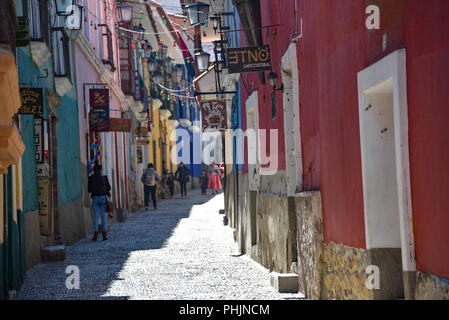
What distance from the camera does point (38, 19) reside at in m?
13.9

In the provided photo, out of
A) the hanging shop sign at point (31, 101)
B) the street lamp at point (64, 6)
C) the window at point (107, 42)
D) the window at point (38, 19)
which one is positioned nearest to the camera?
the hanging shop sign at point (31, 101)

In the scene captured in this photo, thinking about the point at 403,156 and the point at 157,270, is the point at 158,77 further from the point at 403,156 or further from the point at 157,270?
the point at 403,156

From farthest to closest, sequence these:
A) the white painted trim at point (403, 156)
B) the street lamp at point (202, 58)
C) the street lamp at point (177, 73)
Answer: the street lamp at point (177, 73) → the street lamp at point (202, 58) → the white painted trim at point (403, 156)

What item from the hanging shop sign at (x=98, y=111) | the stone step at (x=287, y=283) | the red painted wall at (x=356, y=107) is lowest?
the stone step at (x=287, y=283)

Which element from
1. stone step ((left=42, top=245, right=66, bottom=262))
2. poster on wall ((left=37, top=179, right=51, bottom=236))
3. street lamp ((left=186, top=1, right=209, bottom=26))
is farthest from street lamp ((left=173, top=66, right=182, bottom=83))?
stone step ((left=42, top=245, right=66, bottom=262))

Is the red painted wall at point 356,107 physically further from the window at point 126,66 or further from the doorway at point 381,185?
the window at point 126,66

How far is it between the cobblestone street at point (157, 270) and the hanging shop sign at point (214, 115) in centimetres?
333

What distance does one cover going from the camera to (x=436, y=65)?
455cm

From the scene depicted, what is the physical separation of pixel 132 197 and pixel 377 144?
2523 cm

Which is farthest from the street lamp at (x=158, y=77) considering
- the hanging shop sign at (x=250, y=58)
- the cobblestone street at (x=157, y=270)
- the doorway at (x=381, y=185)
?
the doorway at (x=381, y=185)

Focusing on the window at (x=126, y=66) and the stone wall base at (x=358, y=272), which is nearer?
the stone wall base at (x=358, y=272)

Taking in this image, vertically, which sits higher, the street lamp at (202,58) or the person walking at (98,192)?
the street lamp at (202,58)

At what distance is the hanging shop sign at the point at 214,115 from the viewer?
70.6ft
